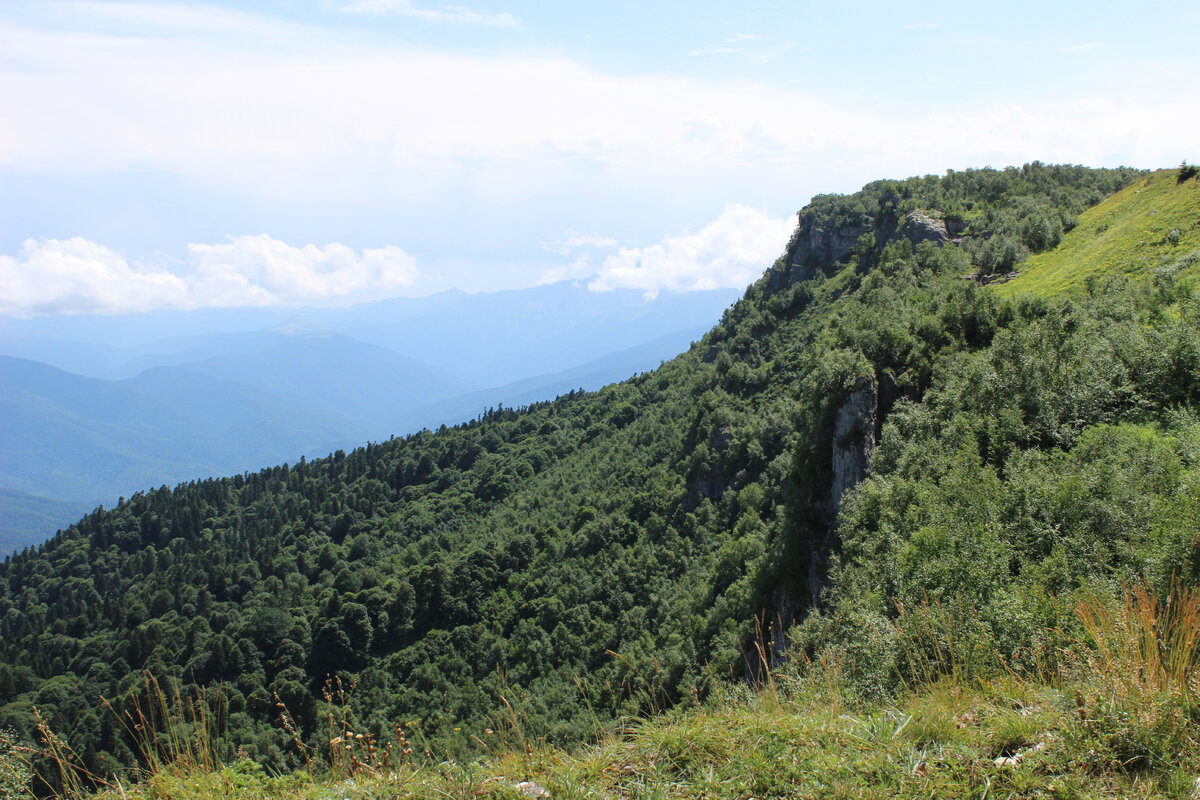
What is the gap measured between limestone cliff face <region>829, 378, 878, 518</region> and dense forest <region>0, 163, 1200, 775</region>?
178 mm

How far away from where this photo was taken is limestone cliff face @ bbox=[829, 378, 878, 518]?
26016 millimetres

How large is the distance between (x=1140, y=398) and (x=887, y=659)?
1419cm

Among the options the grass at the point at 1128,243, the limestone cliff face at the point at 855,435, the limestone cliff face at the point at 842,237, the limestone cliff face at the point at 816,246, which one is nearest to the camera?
the limestone cliff face at the point at 855,435

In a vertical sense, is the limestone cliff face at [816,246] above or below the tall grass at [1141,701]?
above

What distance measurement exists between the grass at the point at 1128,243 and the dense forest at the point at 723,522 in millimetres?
856

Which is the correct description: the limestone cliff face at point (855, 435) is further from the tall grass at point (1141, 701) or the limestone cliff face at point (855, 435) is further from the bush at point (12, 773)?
the bush at point (12, 773)

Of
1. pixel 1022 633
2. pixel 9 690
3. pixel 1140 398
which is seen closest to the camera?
pixel 1022 633

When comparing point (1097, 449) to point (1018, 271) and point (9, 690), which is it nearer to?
point (1018, 271)

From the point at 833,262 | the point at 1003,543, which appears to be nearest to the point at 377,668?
the point at 1003,543

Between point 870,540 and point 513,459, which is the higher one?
point 870,540

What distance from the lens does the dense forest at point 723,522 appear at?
39.6 feet

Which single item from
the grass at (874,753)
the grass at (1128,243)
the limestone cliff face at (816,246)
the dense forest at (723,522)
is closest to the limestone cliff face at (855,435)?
the dense forest at (723,522)

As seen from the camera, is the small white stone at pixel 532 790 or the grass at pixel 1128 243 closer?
the small white stone at pixel 532 790

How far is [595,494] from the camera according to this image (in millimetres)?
65000
